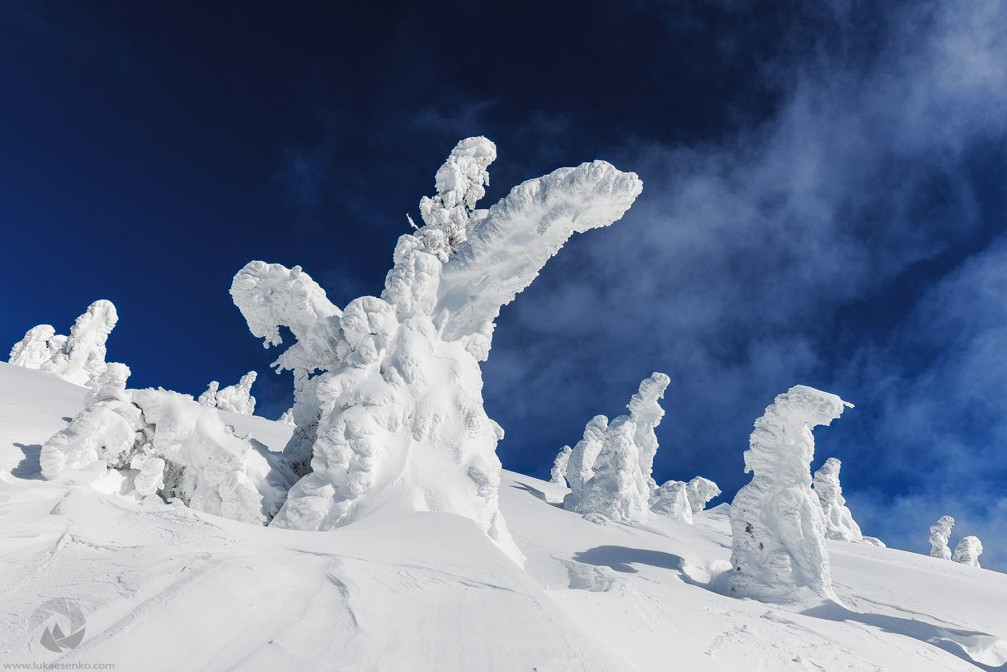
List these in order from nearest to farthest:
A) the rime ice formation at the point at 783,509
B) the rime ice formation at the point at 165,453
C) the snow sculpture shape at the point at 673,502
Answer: the rime ice formation at the point at 165,453 < the rime ice formation at the point at 783,509 < the snow sculpture shape at the point at 673,502

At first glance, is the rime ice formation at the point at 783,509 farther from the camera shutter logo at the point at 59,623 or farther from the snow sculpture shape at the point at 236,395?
the snow sculpture shape at the point at 236,395

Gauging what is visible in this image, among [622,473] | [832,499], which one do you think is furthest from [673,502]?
[622,473]

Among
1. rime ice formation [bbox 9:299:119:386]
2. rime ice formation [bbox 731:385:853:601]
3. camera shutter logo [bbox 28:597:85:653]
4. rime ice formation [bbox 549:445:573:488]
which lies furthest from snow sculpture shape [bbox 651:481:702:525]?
rime ice formation [bbox 9:299:119:386]

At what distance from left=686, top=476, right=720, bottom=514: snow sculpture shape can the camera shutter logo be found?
44.0 m

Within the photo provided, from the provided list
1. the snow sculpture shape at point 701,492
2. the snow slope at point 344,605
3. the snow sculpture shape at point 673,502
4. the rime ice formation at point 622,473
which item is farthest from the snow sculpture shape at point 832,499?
the snow slope at point 344,605

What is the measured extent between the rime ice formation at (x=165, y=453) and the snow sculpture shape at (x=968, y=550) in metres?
50.5

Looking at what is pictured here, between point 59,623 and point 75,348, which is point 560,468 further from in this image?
point 59,623

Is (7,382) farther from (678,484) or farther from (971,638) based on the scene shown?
(678,484)

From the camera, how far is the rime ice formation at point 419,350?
971cm

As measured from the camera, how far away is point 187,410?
10.1m

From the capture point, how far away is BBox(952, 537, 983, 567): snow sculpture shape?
40.0 meters

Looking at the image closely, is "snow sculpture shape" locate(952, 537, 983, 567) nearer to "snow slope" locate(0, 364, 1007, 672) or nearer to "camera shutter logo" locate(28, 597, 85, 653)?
"snow slope" locate(0, 364, 1007, 672)

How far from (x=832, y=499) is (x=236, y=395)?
1901 inches

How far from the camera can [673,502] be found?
3675 centimetres
